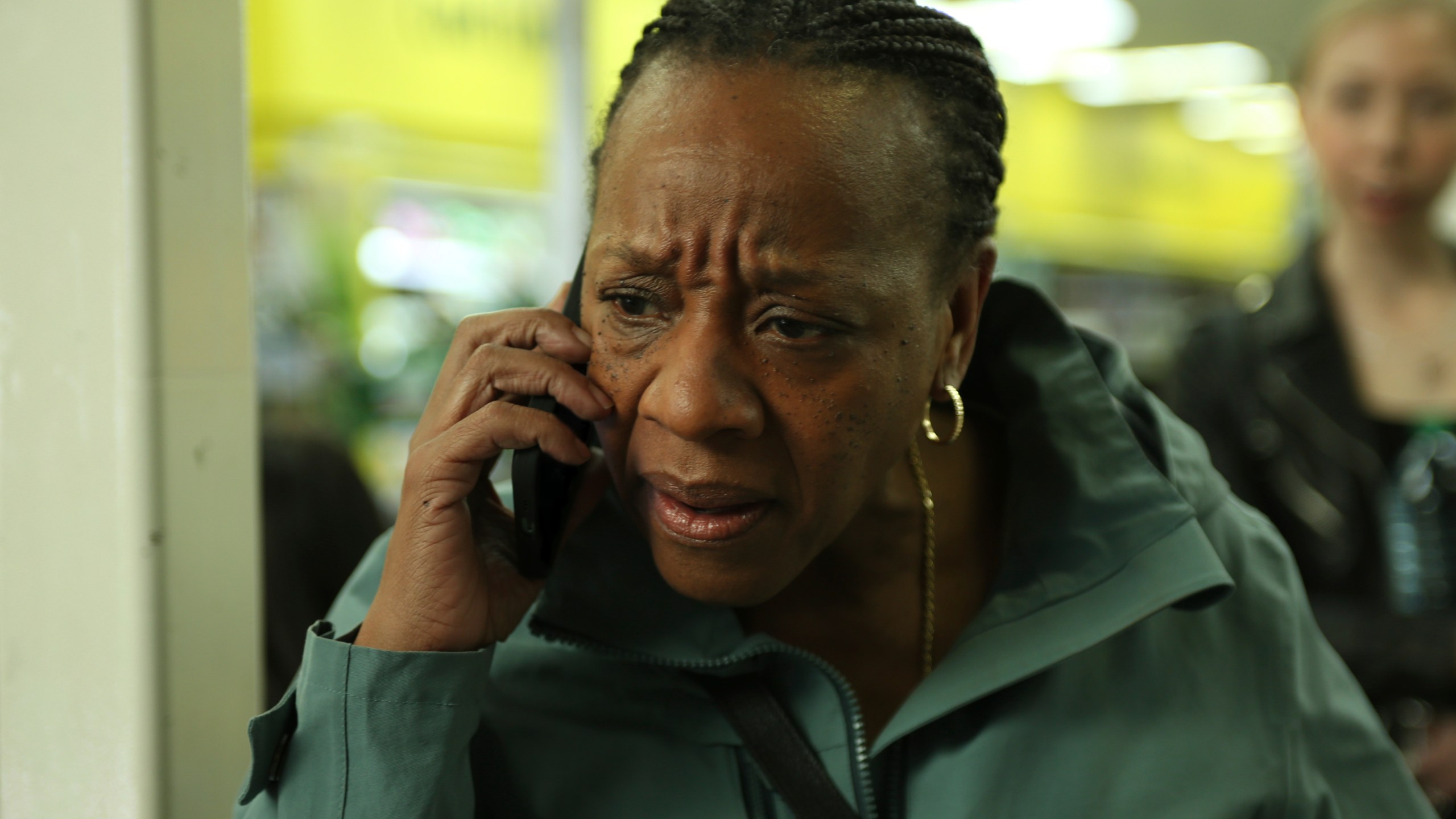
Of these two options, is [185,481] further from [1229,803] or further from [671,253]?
[1229,803]

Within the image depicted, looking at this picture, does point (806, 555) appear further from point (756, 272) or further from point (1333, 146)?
point (1333, 146)

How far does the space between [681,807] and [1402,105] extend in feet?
5.57

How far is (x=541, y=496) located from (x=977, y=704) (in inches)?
20.1

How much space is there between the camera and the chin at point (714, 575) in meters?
1.14

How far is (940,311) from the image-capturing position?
1.24m

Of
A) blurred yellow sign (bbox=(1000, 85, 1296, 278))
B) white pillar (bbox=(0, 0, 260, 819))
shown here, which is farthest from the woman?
blurred yellow sign (bbox=(1000, 85, 1296, 278))

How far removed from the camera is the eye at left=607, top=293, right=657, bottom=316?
45.6 inches

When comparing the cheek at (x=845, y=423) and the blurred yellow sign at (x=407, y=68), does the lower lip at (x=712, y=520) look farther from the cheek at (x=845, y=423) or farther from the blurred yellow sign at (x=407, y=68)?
the blurred yellow sign at (x=407, y=68)

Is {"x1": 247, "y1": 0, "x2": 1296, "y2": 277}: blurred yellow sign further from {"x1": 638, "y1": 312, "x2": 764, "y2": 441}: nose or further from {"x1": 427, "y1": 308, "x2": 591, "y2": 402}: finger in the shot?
{"x1": 638, "y1": 312, "x2": 764, "y2": 441}: nose

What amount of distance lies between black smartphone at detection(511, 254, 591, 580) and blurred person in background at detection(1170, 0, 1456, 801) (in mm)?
1344

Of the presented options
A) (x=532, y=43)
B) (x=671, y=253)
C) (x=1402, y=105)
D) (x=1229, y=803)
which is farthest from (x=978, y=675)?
(x=532, y=43)

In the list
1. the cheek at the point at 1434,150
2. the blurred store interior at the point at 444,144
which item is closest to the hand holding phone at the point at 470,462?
the blurred store interior at the point at 444,144

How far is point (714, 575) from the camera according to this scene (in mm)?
1142

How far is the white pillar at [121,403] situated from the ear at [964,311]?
2.39 ft
